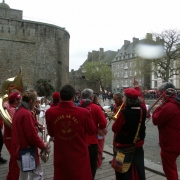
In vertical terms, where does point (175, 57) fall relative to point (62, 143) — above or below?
above

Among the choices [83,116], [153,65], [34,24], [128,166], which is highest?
[34,24]

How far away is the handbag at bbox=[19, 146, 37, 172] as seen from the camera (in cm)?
321

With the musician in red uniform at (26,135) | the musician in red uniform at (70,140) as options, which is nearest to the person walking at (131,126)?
the musician in red uniform at (70,140)

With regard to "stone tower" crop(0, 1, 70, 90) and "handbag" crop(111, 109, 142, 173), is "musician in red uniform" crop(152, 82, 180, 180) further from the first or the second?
"stone tower" crop(0, 1, 70, 90)

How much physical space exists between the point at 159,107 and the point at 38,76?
2979 centimetres

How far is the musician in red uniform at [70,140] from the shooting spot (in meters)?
2.86

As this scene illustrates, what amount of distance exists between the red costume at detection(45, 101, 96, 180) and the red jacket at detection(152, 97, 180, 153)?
3.85 feet

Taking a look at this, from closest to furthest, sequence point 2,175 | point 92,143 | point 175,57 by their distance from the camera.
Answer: point 92,143, point 2,175, point 175,57

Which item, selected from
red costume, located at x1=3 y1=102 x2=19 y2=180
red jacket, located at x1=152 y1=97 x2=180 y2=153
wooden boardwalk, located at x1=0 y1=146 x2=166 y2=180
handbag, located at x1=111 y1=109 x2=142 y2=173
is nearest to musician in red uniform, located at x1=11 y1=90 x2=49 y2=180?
red costume, located at x1=3 y1=102 x2=19 y2=180

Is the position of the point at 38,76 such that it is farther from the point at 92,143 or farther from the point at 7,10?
the point at 92,143

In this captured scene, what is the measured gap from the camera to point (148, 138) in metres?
8.60

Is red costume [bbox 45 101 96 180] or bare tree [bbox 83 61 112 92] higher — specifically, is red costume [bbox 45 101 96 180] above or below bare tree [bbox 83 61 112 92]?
below

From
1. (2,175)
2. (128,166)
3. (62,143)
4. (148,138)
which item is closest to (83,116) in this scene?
(62,143)

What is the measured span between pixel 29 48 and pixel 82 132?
99.5ft
